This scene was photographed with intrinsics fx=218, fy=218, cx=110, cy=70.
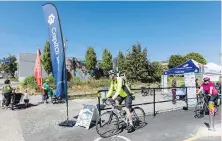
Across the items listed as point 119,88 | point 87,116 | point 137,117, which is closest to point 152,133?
point 137,117

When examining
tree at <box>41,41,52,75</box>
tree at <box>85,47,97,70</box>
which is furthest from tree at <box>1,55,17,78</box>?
tree at <box>85,47,97,70</box>

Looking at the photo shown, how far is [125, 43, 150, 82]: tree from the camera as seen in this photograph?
29.9 m

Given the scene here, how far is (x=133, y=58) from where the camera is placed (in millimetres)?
30609

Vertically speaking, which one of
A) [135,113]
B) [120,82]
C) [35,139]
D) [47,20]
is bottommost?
[35,139]

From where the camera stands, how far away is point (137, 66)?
30.0 m

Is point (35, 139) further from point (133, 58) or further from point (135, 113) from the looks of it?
point (133, 58)

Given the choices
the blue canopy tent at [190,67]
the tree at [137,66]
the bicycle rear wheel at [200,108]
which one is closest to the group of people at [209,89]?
the bicycle rear wheel at [200,108]

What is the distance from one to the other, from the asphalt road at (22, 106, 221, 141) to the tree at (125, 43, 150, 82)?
22.4 meters

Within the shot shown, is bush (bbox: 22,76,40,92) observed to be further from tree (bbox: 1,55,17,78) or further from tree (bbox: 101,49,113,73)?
tree (bbox: 1,55,17,78)

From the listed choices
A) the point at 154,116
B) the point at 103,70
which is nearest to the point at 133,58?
the point at 103,70

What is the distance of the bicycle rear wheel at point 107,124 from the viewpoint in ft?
19.1

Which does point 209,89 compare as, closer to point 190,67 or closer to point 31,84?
point 190,67

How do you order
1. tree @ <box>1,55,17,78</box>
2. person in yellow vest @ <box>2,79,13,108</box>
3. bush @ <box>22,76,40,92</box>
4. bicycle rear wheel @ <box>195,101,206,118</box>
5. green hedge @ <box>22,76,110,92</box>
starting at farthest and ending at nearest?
tree @ <box>1,55,17,78</box> < green hedge @ <box>22,76,110,92</box> < bush @ <box>22,76,40,92</box> < person in yellow vest @ <box>2,79,13,108</box> < bicycle rear wheel @ <box>195,101,206,118</box>

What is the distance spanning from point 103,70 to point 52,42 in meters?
34.5
